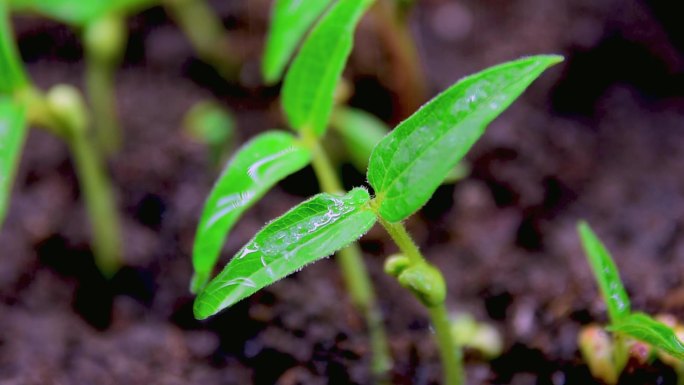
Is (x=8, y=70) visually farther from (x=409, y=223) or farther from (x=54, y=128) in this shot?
(x=409, y=223)

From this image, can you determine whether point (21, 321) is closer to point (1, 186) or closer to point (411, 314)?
point (1, 186)

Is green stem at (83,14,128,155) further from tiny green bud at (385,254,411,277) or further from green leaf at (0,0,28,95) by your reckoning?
tiny green bud at (385,254,411,277)

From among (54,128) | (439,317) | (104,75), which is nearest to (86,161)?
(54,128)

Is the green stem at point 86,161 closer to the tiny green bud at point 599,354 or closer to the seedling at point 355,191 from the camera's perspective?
the seedling at point 355,191

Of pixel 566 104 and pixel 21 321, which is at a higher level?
pixel 566 104

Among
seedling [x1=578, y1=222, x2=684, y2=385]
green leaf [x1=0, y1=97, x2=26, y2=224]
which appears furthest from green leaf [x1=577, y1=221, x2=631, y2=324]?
green leaf [x1=0, y1=97, x2=26, y2=224]

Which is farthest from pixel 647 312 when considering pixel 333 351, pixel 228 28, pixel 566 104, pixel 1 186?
pixel 228 28

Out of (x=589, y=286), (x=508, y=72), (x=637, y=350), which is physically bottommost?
(x=589, y=286)
